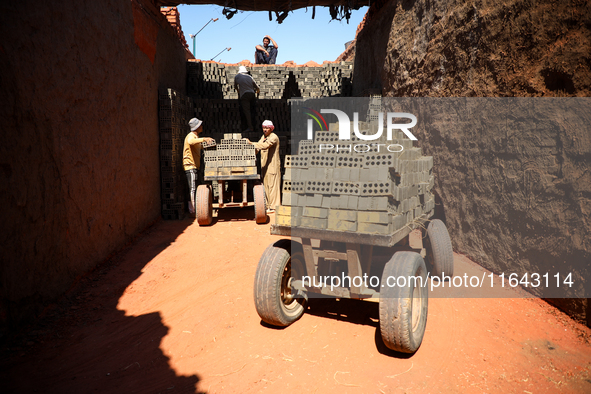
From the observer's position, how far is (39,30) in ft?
13.4

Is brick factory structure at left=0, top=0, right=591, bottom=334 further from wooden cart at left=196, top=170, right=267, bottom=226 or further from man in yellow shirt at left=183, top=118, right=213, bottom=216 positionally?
wooden cart at left=196, top=170, right=267, bottom=226

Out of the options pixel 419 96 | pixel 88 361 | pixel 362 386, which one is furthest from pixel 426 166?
pixel 88 361

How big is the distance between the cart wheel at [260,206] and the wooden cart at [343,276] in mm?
3853

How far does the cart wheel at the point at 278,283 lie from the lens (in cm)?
357

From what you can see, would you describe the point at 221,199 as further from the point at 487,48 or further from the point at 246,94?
the point at 487,48

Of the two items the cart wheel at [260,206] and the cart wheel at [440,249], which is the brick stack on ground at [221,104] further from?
the cart wheel at [440,249]

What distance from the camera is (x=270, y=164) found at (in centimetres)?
912

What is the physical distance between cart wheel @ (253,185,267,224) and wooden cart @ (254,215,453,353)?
385cm

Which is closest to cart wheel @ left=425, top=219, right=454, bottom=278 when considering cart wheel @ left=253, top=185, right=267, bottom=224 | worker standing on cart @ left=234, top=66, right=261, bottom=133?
cart wheel @ left=253, top=185, right=267, bottom=224

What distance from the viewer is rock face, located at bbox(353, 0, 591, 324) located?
369 centimetres

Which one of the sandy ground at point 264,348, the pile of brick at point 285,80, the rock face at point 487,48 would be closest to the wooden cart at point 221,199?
the sandy ground at point 264,348

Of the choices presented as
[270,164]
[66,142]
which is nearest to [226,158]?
[270,164]

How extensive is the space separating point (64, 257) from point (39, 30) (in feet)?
8.81

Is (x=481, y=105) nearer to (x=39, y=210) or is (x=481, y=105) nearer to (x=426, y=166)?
(x=426, y=166)
